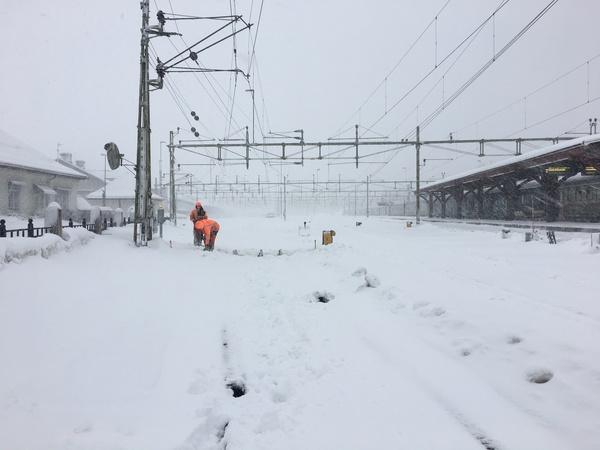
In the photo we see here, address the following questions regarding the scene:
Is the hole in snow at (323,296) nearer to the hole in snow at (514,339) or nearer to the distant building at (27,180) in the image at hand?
the hole in snow at (514,339)

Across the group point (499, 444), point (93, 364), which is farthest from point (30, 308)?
point (499, 444)

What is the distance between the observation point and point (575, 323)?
15.7 ft

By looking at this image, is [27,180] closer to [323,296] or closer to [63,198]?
[63,198]

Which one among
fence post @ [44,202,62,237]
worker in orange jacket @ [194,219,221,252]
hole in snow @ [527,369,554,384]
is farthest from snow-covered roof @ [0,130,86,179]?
hole in snow @ [527,369,554,384]

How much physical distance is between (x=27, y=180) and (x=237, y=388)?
91.9ft

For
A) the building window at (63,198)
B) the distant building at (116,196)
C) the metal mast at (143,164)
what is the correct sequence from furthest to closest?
the distant building at (116,196) < the building window at (63,198) < the metal mast at (143,164)

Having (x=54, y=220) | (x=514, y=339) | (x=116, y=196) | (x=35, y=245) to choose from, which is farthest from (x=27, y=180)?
(x=514, y=339)

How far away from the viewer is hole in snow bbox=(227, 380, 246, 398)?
12.0 ft

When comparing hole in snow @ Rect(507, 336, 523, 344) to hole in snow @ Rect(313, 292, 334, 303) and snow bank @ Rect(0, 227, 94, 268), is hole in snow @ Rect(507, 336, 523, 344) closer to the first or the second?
hole in snow @ Rect(313, 292, 334, 303)

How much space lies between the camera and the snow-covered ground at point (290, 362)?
297 centimetres

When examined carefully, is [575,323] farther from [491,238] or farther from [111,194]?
[111,194]

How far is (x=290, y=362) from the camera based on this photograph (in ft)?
14.3

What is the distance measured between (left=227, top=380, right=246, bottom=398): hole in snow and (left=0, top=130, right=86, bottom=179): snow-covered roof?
24609mm

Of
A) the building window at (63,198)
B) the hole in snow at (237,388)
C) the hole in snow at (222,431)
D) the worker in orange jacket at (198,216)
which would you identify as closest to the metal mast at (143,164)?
the worker in orange jacket at (198,216)
